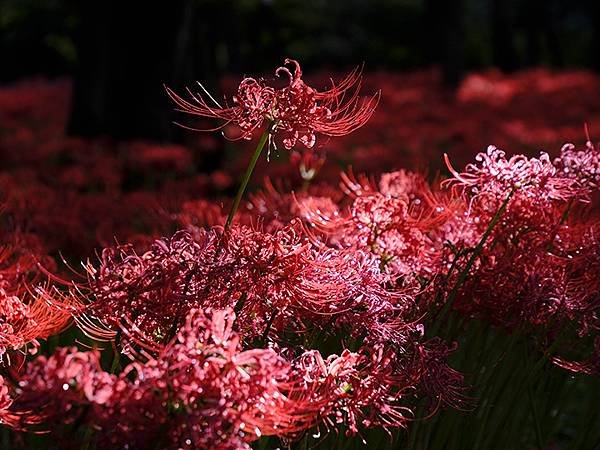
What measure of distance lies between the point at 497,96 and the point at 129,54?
26.0ft

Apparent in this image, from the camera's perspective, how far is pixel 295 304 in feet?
5.65

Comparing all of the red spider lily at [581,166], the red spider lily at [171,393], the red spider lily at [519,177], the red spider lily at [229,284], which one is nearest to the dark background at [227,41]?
the red spider lily at [581,166]

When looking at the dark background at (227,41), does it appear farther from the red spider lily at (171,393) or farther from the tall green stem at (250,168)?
the red spider lily at (171,393)

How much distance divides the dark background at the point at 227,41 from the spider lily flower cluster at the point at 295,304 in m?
5.12

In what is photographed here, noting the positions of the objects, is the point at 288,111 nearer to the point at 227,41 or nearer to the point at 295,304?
the point at 295,304

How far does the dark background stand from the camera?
7.47 meters

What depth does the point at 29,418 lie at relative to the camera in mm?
1362

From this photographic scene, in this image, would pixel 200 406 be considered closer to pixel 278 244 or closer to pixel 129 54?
pixel 278 244

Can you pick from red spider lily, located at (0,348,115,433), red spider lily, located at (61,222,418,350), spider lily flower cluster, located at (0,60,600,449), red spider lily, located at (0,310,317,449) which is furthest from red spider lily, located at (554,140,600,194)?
red spider lily, located at (0,348,115,433)

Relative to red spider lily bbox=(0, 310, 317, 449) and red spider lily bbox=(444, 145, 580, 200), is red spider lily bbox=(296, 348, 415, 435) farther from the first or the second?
red spider lily bbox=(444, 145, 580, 200)

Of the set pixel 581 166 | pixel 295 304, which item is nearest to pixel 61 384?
pixel 295 304

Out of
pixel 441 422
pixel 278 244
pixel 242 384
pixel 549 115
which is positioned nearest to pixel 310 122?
pixel 278 244

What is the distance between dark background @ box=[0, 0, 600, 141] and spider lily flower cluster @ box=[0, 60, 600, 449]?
5.12 metres

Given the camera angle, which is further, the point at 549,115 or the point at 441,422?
the point at 549,115
